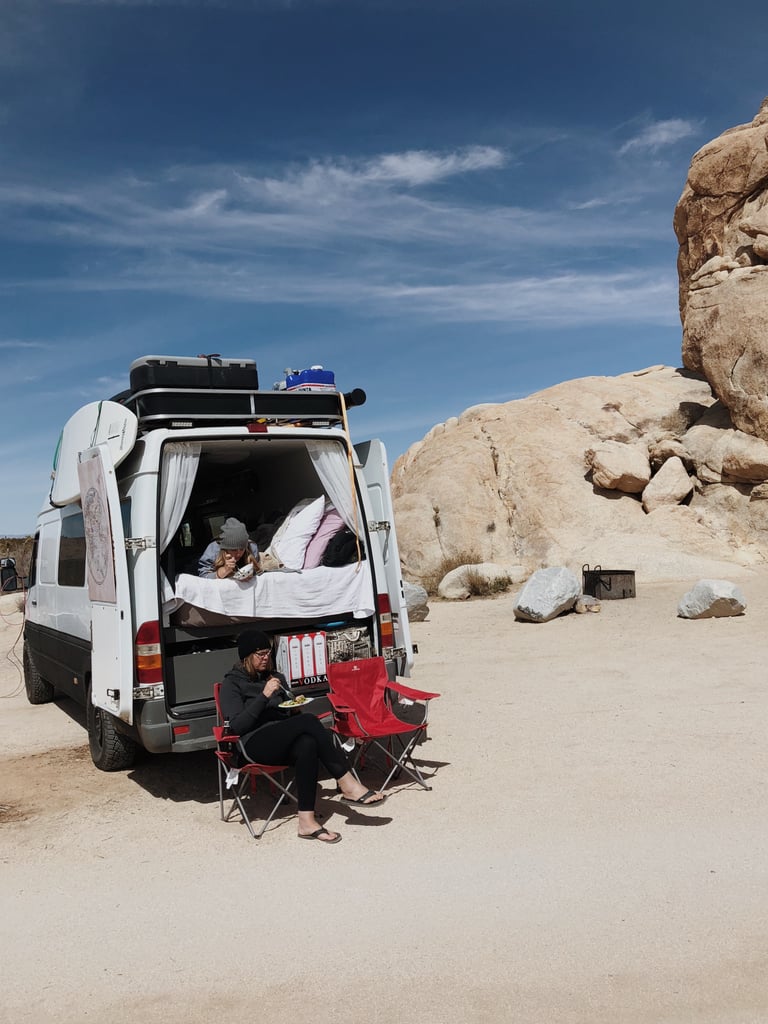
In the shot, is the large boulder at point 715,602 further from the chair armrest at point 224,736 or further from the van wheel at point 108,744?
the chair armrest at point 224,736

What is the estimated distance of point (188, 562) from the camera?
6926 millimetres

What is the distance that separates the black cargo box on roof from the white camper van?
0.5 inches

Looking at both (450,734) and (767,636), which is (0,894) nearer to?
(450,734)

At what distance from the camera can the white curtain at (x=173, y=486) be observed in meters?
5.93

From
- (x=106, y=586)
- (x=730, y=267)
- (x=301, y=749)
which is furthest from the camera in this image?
(x=730, y=267)

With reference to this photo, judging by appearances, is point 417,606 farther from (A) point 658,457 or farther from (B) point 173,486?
(A) point 658,457

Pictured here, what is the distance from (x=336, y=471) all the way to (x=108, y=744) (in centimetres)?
272

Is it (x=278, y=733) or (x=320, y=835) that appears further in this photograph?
(x=278, y=733)

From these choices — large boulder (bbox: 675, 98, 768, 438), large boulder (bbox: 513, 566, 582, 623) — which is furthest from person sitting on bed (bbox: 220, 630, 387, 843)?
large boulder (bbox: 675, 98, 768, 438)

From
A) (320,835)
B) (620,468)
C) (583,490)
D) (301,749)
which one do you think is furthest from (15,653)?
(620,468)

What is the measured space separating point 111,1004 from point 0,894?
151 cm

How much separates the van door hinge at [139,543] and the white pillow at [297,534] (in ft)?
4.50

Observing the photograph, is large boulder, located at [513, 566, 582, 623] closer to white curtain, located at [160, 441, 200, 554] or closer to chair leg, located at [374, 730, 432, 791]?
chair leg, located at [374, 730, 432, 791]

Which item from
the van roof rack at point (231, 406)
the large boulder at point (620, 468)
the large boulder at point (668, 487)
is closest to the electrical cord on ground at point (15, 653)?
the van roof rack at point (231, 406)
